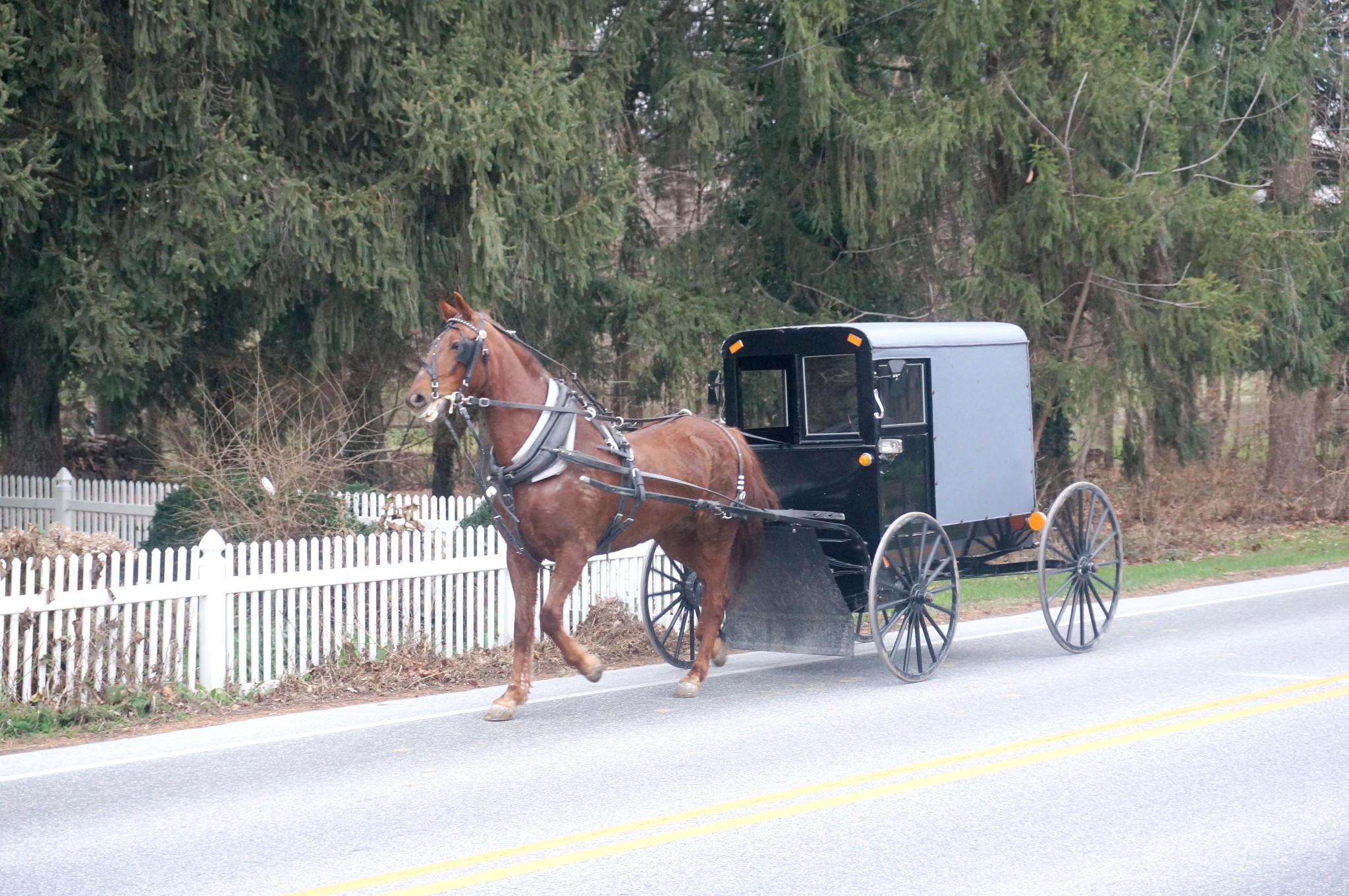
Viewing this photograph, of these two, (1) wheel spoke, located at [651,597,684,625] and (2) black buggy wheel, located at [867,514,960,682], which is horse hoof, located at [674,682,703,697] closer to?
(1) wheel spoke, located at [651,597,684,625]

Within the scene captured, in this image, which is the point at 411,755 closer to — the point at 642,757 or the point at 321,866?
the point at 642,757

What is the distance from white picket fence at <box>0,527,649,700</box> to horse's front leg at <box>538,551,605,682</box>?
2384 mm

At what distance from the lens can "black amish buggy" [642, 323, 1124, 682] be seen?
9594 millimetres

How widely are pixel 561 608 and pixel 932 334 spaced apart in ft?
12.0

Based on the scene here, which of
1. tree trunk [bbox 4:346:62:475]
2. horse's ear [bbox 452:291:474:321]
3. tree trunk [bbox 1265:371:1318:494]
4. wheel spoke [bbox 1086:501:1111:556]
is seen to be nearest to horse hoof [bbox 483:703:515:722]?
horse's ear [bbox 452:291:474:321]

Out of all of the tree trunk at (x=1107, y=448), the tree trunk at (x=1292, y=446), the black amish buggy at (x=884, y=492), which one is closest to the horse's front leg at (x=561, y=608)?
the black amish buggy at (x=884, y=492)

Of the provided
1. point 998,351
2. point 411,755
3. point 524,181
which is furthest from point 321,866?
point 524,181

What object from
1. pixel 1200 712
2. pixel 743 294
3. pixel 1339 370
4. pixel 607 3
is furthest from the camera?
pixel 1339 370

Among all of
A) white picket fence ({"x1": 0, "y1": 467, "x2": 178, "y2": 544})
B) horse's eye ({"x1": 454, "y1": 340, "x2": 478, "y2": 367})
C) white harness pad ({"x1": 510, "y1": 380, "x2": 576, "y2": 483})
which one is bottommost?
white picket fence ({"x1": 0, "y1": 467, "x2": 178, "y2": 544})

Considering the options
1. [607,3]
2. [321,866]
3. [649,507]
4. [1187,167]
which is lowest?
[321,866]

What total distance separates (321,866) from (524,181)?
373 inches

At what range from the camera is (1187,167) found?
1800cm

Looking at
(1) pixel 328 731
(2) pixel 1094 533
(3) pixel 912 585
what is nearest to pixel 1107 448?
(2) pixel 1094 533

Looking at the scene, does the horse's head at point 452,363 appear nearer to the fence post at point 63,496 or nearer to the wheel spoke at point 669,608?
the wheel spoke at point 669,608
